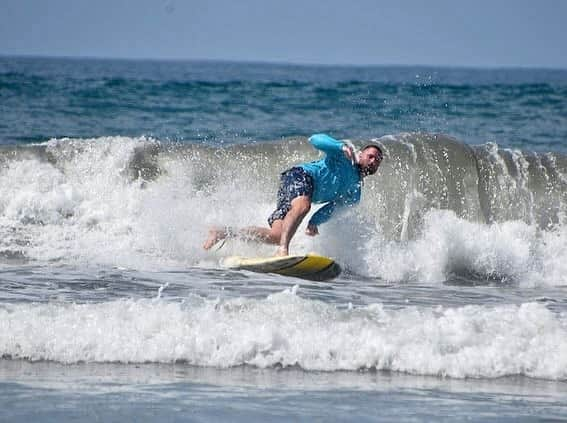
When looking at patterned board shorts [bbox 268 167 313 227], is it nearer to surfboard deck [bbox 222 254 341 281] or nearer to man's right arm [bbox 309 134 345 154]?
man's right arm [bbox 309 134 345 154]

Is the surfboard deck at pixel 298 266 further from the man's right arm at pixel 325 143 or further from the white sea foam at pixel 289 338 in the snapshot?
the white sea foam at pixel 289 338

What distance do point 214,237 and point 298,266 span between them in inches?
46.6

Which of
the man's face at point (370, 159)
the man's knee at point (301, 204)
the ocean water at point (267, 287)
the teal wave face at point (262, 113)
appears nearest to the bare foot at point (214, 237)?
the ocean water at point (267, 287)

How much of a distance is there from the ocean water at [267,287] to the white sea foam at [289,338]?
0.05ft

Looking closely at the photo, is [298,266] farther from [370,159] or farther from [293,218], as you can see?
[370,159]

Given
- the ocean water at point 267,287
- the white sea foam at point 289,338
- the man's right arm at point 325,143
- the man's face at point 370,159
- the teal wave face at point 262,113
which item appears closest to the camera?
the ocean water at point 267,287

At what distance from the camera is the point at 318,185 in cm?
1009

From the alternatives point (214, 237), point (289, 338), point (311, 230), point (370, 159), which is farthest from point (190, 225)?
point (289, 338)

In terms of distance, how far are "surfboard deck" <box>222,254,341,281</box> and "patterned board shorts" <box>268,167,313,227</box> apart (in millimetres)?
572

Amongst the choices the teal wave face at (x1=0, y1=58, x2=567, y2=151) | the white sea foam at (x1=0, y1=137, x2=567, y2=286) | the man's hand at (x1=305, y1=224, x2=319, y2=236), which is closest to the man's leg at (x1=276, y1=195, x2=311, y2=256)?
the man's hand at (x1=305, y1=224, x2=319, y2=236)

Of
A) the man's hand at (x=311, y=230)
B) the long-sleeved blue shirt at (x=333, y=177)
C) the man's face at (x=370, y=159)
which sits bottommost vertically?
the man's hand at (x=311, y=230)

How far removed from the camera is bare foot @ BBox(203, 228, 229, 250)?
33.9 ft

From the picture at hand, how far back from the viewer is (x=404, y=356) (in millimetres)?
6941

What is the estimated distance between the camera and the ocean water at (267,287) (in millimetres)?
6227
